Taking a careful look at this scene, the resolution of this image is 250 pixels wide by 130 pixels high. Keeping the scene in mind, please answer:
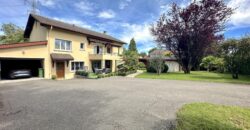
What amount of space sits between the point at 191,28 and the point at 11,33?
38.7 m

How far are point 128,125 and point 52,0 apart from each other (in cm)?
2101

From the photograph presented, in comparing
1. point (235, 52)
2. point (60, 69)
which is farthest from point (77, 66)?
point (235, 52)

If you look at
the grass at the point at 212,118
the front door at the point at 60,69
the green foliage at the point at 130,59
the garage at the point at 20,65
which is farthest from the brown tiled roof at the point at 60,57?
the grass at the point at 212,118

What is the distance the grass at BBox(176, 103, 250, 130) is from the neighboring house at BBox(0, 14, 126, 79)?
611 inches

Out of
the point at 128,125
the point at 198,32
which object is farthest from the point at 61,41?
the point at 198,32

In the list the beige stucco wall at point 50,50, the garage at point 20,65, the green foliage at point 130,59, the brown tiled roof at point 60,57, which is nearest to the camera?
the beige stucco wall at point 50,50

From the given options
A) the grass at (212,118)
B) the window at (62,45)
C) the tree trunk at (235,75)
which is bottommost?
the grass at (212,118)

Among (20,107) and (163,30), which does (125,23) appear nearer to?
(163,30)

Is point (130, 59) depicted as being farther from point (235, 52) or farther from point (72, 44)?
point (235, 52)

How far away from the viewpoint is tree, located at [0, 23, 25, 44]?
33781 millimetres

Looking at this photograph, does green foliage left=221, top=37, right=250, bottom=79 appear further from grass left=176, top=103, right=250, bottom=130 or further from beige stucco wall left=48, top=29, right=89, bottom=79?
beige stucco wall left=48, top=29, right=89, bottom=79

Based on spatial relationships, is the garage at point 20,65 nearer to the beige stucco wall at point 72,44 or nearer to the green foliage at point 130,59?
the beige stucco wall at point 72,44

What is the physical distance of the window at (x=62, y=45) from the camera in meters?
18.6

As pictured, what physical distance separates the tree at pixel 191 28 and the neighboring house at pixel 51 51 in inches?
486
